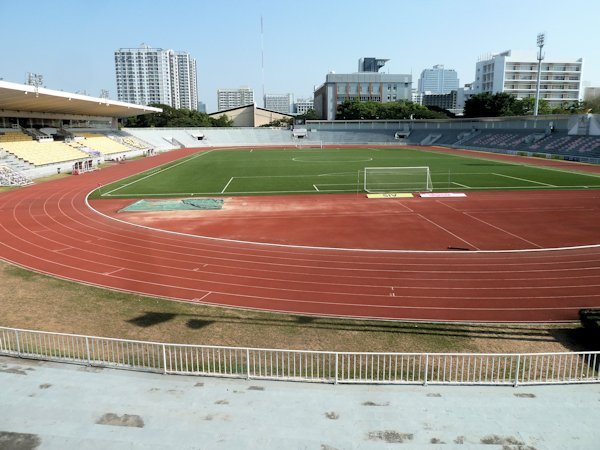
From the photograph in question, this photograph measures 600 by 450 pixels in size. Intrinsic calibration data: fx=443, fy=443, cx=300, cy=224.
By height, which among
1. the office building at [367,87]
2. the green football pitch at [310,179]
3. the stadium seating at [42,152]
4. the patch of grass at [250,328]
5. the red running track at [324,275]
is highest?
the office building at [367,87]

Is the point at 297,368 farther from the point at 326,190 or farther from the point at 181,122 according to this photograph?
the point at 181,122

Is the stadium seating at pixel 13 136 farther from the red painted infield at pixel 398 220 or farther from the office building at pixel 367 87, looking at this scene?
the office building at pixel 367 87

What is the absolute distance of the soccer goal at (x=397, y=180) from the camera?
35081 mm

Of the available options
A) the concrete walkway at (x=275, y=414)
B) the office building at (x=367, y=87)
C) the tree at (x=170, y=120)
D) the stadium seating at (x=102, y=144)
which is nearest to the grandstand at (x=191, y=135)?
the stadium seating at (x=102, y=144)

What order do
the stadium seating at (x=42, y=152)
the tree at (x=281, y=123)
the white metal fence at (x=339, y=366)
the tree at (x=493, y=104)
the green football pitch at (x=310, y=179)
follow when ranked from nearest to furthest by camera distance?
1. the white metal fence at (x=339, y=366)
2. the green football pitch at (x=310, y=179)
3. the stadium seating at (x=42, y=152)
4. the tree at (x=493, y=104)
5. the tree at (x=281, y=123)

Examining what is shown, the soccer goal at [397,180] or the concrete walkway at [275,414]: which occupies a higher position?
the soccer goal at [397,180]

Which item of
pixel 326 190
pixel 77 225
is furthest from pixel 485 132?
pixel 77 225

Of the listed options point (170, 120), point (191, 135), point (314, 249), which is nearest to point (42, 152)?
point (314, 249)

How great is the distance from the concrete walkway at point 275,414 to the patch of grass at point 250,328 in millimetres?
2686

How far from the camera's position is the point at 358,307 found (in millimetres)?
13305

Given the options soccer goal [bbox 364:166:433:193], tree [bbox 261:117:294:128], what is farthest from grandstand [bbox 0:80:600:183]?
tree [bbox 261:117:294:128]

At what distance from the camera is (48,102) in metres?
51.9

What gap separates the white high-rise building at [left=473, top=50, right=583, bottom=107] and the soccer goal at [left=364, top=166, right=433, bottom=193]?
98.5 metres

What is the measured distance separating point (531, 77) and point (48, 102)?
13094cm
